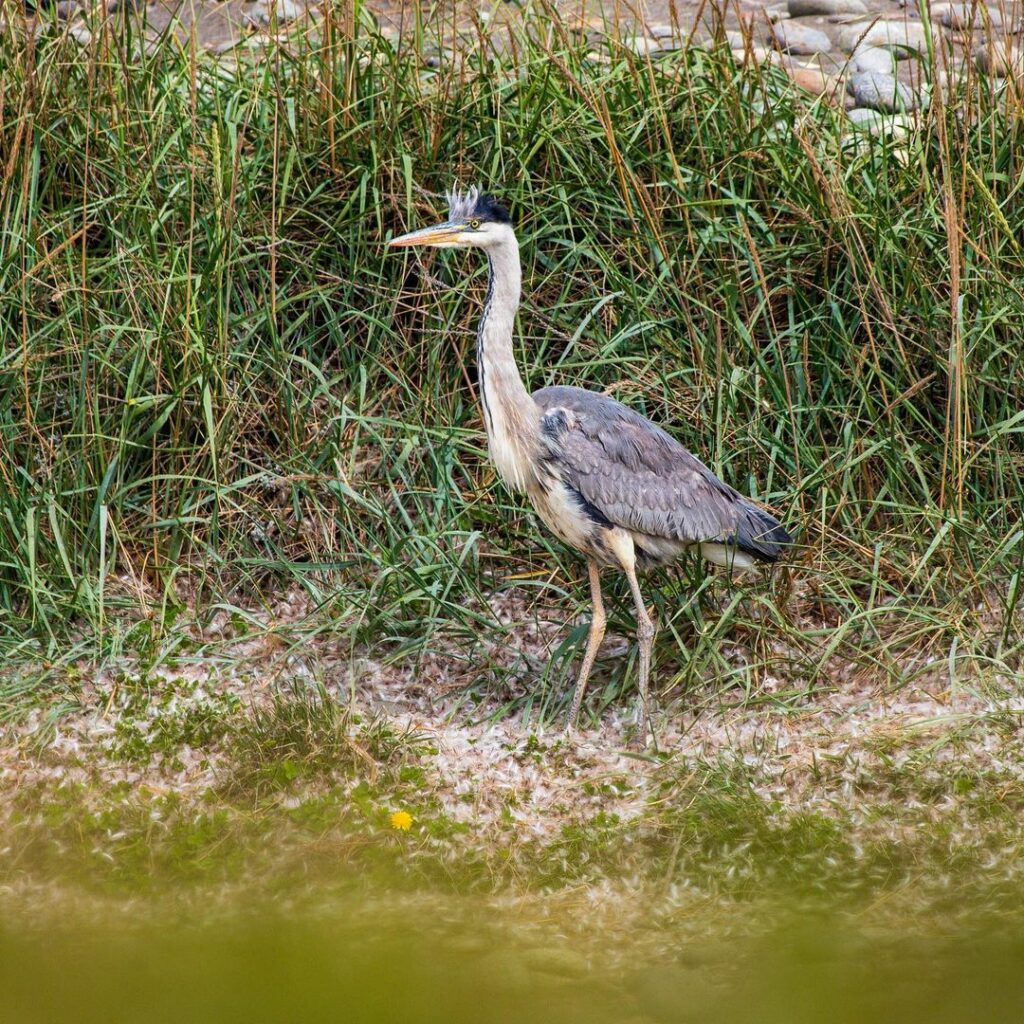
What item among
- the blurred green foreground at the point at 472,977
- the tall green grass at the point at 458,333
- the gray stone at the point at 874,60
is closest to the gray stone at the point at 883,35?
the gray stone at the point at 874,60

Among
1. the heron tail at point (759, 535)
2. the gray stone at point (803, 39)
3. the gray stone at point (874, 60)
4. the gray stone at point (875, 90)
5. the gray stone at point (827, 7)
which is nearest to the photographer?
the heron tail at point (759, 535)

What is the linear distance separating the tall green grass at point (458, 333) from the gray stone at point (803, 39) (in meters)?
1.25

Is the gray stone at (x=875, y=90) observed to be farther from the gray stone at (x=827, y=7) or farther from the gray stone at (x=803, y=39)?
the gray stone at (x=827, y=7)

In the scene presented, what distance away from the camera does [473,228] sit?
14.8 feet

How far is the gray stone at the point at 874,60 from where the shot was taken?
6.61 m

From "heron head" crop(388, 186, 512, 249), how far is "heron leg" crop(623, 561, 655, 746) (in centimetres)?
113

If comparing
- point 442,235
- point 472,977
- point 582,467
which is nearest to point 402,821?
point 472,977

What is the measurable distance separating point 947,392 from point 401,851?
8.74ft

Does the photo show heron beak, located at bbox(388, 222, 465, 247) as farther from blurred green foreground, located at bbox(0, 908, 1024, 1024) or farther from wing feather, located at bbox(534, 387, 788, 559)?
blurred green foreground, located at bbox(0, 908, 1024, 1024)

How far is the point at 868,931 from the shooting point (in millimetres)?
3447

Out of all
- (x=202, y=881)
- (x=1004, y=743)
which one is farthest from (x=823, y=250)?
(x=202, y=881)

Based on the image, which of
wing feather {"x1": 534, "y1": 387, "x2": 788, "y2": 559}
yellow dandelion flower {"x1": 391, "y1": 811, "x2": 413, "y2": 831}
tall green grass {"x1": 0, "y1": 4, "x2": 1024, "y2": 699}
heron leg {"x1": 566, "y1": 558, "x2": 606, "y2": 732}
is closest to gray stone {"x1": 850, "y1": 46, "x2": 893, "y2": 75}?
tall green grass {"x1": 0, "y1": 4, "x2": 1024, "y2": 699}

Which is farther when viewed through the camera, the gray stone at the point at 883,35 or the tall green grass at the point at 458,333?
the gray stone at the point at 883,35

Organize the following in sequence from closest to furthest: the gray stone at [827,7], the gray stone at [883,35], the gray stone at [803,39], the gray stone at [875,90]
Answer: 1. the gray stone at [875,90]
2. the gray stone at [883,35]
3. the gray stone at [803,39]
4. the gray stone at [827,7]
